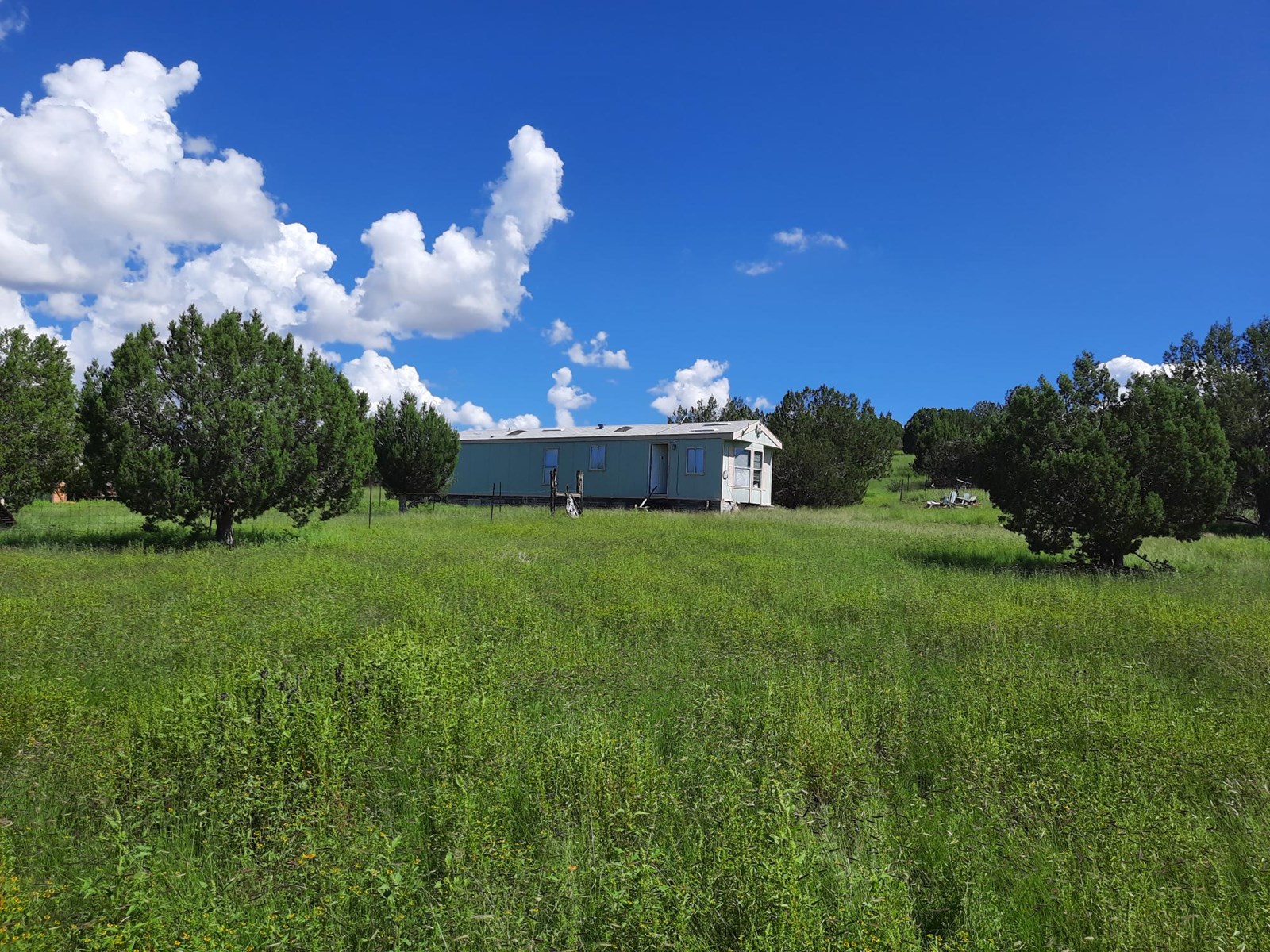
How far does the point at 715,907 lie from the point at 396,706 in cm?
306

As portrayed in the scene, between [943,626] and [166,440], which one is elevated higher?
[166,440]

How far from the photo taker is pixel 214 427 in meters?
14.1

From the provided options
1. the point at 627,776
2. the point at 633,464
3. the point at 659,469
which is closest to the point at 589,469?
the point at 633,464

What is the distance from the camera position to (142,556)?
12.9 meters

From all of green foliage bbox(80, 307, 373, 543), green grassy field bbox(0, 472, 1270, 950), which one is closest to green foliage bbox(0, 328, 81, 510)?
green foliage bbox(80, 307, 373, 543)

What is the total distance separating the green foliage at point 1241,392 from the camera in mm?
26297

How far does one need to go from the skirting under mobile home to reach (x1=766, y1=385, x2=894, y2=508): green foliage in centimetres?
216

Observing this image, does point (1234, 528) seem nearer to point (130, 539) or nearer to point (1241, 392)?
point (1241, 392)

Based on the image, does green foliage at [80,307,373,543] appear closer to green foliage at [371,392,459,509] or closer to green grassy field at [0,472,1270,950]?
green grassy field at [0,472,1270,950]

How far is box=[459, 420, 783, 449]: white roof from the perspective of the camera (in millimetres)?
26562

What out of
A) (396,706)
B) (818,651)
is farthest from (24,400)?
(818,651)

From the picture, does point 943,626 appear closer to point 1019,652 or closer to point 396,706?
point 1019,652

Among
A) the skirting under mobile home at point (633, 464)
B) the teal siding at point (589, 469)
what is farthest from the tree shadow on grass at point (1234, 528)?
the teal siding at point (589, 469)

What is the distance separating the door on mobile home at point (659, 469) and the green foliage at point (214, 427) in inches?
530
